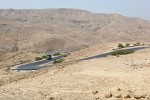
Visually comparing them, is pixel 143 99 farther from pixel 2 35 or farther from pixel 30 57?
pixel 2 35

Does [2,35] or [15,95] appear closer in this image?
[15,95]

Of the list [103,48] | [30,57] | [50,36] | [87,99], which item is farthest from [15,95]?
[50,36]

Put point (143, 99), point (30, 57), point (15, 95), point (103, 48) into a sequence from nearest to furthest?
point (143, 99)
point (15, 95)
point (103, 48)
point (30, 57)

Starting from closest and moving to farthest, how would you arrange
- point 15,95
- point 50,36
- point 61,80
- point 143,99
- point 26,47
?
point 143,99, point 15,95, point 61,80, point 26,47, point 50,36

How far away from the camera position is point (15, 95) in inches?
813

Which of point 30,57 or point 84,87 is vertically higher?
point 84,87

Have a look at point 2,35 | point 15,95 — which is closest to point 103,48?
point 15,95

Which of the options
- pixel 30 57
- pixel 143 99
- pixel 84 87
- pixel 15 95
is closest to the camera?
pixel 143 99

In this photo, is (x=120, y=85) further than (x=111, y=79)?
No

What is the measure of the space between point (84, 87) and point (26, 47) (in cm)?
9495

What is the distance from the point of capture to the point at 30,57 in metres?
75.4

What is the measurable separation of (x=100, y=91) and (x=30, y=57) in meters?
55.2

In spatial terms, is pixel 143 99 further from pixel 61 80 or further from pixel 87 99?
pixel 61 80

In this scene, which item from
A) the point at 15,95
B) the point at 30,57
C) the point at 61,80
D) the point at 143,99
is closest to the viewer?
the point at 143,99
